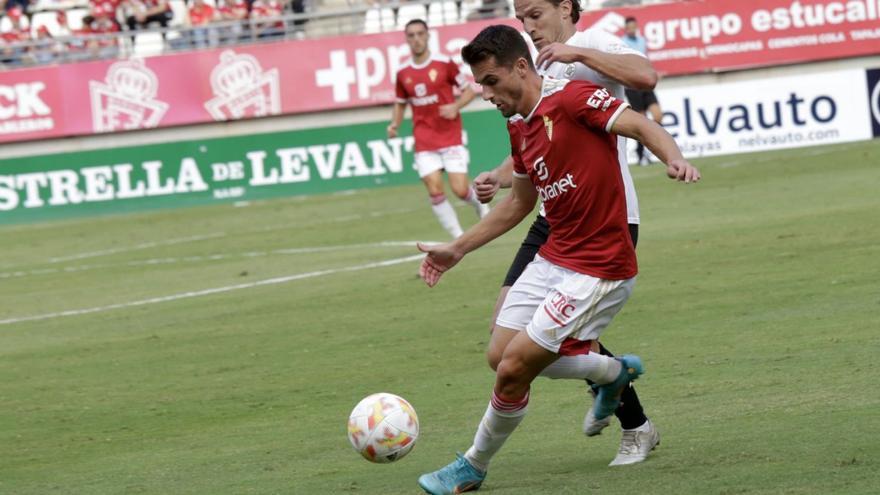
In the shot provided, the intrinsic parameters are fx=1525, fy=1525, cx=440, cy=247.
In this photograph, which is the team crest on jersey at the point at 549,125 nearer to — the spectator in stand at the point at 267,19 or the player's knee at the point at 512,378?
the player's knee at the point at 512,378

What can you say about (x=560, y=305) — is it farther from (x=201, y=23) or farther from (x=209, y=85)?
(x=201, y=23)

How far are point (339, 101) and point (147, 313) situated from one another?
16155 millimetres

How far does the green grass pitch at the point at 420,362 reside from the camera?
737 cm

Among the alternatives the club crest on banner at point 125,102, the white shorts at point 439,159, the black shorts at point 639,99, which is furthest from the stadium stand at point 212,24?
the white shorts at point 439,159

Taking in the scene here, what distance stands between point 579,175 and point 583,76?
1186 millimetres

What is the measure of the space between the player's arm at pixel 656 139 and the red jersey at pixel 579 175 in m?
0.09

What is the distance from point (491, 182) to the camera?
7.48 metres

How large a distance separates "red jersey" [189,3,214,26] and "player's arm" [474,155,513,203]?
87.3 feet

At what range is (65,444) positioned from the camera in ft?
29.5

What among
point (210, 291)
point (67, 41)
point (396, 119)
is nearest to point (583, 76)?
point (210, 291)

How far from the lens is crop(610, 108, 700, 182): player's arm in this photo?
6.10 metres

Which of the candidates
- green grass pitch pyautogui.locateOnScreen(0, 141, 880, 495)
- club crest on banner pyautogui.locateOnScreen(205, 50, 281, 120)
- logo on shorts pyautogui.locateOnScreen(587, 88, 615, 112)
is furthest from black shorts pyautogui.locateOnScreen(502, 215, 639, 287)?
club crest on banner pyautogui.locateOnScreen(205, 50, 281, 120)

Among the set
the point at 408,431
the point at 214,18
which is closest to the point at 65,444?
the point at 408,431

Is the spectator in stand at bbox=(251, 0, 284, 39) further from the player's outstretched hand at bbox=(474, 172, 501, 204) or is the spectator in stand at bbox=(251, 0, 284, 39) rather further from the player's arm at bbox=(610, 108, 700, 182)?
the player's arm at bbox=(610, 108, 700, 182)
